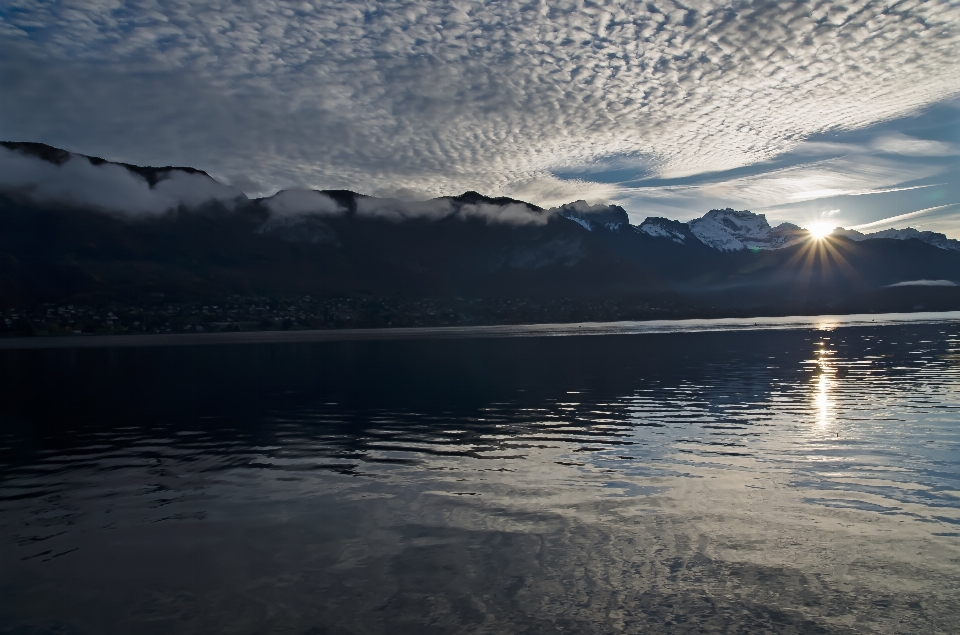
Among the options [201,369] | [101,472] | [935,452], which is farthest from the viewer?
[201,369]

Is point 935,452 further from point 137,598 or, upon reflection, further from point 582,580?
point 137,598

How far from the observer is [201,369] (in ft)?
290

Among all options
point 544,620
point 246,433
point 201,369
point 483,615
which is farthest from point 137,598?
point 201,369

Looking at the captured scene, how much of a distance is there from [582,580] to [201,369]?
83.7 m

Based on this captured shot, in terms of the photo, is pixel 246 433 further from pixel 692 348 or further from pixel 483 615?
pixel 692 348

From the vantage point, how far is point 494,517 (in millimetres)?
20438

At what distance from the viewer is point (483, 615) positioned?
45.3 ft

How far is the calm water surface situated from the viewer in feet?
46.4

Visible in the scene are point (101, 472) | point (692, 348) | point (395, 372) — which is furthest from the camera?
point (692, 348)

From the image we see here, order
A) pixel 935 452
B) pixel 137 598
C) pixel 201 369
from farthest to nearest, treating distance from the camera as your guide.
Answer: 1. pixel 201 369
2. pixel 935 452
3. pixel 137 598

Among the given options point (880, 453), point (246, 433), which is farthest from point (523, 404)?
point (880, 453)

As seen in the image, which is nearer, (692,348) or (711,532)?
(711,532)

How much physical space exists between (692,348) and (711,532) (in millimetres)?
93528

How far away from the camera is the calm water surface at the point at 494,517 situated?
1415 centimetres
